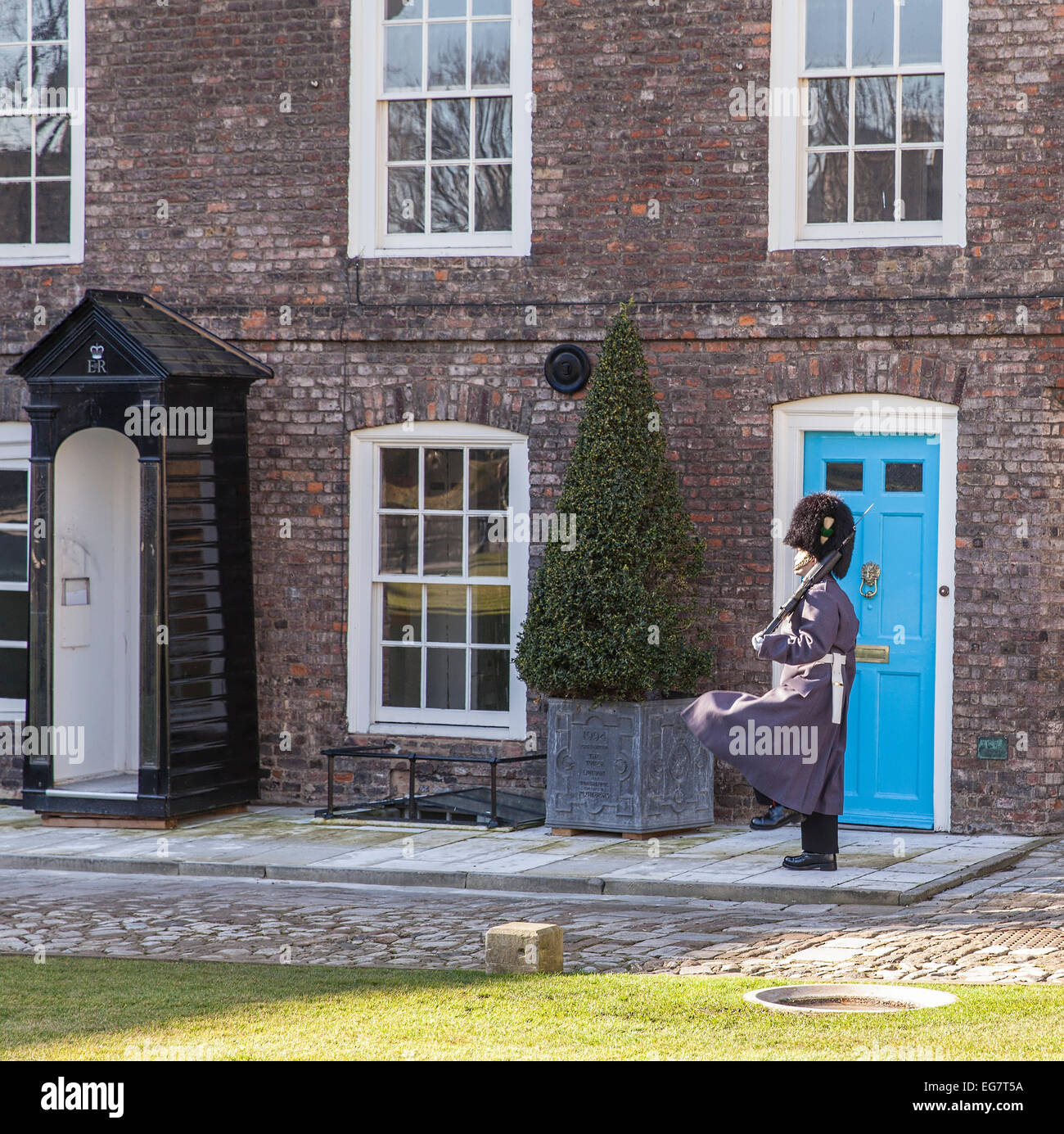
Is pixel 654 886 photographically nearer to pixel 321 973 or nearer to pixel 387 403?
pixel 321 973

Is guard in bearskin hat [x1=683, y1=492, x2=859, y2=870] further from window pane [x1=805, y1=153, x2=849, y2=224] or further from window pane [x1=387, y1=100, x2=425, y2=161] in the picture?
window pane [x1=387, y1=100, x2=425, y2=161]

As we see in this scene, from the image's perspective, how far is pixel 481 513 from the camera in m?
12.8

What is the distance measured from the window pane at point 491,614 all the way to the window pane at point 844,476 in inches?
91.4

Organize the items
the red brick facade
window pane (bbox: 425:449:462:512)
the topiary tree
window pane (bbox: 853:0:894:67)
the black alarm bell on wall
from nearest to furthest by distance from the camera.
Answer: the topiary tree, the red brick facade, window pane (bbox: 853:0:894:67), the black alarm bell on wall, window pane (bbox: 425:449:462:512)

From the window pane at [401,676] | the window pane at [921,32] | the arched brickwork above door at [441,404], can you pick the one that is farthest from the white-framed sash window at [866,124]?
the window pane at [401,676]

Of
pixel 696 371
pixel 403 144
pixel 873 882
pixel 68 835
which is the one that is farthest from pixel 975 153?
pixel 68 835

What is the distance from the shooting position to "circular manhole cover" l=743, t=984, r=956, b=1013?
22.2 feet

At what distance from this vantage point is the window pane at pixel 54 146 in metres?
13.6

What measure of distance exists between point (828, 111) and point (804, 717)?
429cm

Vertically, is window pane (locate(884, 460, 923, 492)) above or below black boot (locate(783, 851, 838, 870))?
above

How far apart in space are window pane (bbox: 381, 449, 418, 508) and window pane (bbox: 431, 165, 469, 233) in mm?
1564

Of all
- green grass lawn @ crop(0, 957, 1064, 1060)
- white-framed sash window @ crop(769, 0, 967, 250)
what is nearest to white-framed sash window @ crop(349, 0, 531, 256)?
white-framed sash window @ crop(769, 0, 967, 250)

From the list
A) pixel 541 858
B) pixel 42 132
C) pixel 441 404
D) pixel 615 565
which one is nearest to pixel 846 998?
pixel 541 858

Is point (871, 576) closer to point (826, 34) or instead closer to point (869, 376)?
point (869, 376)
